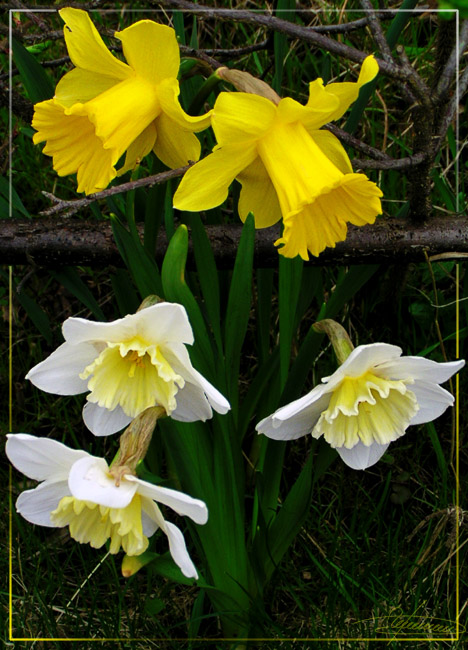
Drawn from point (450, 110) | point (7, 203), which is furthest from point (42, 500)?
point (450, 110)

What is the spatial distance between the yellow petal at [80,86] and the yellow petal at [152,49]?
8 cm

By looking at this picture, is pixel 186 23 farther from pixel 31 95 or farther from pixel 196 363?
pixel 196 363

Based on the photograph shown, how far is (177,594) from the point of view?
147cm

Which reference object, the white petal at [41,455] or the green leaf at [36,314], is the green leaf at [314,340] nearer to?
the white petal at [41,455]

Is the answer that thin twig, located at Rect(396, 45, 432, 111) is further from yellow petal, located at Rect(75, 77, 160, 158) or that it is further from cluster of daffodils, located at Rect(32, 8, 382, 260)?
yellow petal, located at Rect(75, 77, 160, 158)

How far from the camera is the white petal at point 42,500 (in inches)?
38.8

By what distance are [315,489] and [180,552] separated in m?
0.75

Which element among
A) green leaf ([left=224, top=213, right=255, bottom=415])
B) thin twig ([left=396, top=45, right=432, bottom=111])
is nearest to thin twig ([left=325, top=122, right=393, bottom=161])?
thin twig ([left=396, top=45, right=432, bottom=111])

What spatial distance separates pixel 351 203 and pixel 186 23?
3.54 ft

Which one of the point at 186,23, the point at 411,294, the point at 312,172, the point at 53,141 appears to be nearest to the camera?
the point at 312,172

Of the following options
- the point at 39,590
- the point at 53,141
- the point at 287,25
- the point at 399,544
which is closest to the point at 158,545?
the point at 39,590

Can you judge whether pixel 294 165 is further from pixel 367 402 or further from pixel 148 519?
pixel 148 519

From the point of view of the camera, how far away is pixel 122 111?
0.95 metres

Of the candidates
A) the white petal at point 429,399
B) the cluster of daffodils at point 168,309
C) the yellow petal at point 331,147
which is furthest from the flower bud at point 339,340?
the yellow petal at point 331,147
